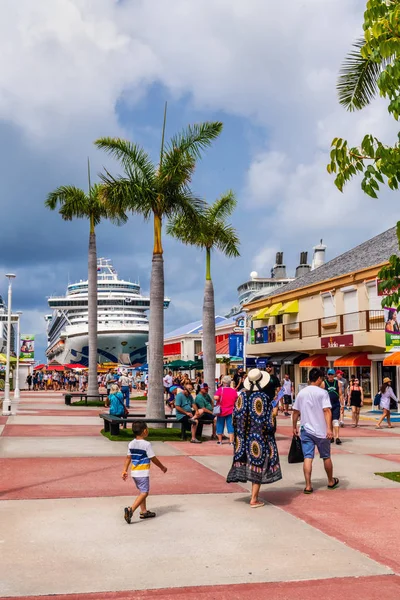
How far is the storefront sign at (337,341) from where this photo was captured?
32.0 meters

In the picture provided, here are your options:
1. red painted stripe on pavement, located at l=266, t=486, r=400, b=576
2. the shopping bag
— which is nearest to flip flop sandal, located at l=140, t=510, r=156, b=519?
red painted stripe on pavement, located at l=266, t=486, r=400, b=576

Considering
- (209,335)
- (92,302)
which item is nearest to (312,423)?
(209,335)

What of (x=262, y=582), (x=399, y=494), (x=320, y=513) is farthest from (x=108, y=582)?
(x=399, y=494)

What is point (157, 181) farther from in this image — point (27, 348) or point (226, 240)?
point (27, 348)

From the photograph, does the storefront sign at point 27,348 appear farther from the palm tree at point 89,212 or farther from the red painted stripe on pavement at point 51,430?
the red painted stripe on pavement at point 51,430

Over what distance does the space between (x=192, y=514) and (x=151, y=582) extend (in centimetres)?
261

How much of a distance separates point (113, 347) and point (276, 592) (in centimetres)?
8178

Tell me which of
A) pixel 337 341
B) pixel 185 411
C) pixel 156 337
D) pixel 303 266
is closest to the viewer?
pixel 185 411

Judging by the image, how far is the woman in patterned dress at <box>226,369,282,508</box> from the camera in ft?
28.1

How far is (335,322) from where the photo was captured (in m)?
34.2

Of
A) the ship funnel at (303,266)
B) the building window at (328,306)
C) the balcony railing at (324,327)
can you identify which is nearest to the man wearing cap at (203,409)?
the balcony railing at (324,327)

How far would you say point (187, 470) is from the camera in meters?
11.7

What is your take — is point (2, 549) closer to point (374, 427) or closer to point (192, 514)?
point (192, 514)

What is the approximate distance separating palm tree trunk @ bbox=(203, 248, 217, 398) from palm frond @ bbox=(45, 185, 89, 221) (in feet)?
24.1
